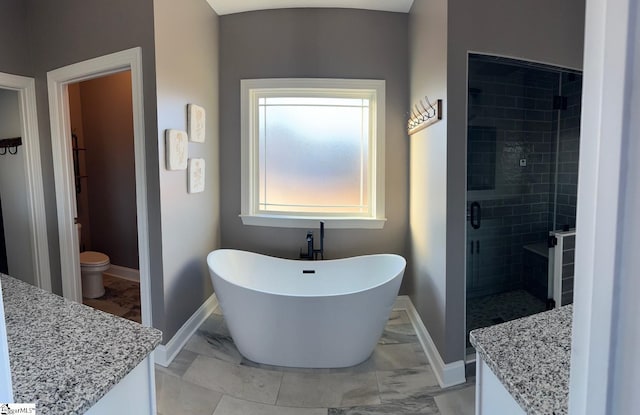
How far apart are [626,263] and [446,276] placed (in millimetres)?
1759

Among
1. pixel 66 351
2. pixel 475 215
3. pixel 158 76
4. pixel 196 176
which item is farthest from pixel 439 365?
pixel 158 76

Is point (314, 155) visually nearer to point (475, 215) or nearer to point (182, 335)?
point (475, 215)

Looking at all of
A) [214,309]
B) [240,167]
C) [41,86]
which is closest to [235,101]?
[240,167]

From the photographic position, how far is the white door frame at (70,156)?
2156mm

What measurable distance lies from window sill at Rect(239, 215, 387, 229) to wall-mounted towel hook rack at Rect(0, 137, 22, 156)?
188cm

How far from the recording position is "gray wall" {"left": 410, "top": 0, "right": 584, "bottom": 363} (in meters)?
1.95

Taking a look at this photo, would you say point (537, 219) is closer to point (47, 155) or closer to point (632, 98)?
point (632, 98)

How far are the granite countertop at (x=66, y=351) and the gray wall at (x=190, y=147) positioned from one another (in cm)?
121

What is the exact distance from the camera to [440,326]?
2.14m

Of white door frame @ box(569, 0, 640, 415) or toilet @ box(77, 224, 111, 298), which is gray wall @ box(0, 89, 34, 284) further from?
white door frame @ box(569, 0, 640, 415)

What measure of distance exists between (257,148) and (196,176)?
74cm

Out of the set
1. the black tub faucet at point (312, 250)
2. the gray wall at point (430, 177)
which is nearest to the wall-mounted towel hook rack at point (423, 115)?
the gray wall at point (430, 177)

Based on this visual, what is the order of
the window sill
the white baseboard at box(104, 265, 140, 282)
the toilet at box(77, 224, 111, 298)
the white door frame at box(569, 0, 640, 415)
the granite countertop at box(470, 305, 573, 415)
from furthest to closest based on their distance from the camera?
the white baseboard at box(104, 265, 140, 282) < the toilet at box(77, 224, 111, 298) < the window sill < the granite countertop at box(470, 305, 573, 415) < the white door frame at box(569, 0, 640, 415)

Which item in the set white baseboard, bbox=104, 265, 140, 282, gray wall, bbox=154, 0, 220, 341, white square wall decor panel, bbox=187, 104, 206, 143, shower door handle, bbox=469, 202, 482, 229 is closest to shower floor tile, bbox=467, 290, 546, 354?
shower door handle, bbox=469, 202, 482, 229
